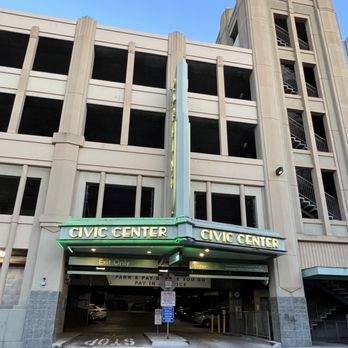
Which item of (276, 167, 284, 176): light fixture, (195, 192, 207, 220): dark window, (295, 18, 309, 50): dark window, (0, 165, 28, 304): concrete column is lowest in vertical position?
(0, 165, 28, 304): concrete column

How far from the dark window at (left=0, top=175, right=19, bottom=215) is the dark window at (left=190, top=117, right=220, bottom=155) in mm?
11630

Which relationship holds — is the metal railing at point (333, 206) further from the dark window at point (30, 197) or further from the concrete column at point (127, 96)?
the dark window at point (30, 197)

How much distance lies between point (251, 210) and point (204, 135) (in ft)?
23.2

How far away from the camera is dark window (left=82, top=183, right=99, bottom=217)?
1836 cm

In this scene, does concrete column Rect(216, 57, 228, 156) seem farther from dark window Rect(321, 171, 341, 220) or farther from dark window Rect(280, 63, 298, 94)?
dark window Rect(321, 171, 341, 220)

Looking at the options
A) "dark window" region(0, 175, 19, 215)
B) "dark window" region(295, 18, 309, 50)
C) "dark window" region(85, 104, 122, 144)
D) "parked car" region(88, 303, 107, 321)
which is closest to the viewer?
"dark window" region(0, 175, 19, 215)

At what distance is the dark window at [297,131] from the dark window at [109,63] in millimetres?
12273

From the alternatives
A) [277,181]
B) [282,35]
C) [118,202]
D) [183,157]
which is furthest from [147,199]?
[282,35]

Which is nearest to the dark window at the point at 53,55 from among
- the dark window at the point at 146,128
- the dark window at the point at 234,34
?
the dark window at the point at 146,128

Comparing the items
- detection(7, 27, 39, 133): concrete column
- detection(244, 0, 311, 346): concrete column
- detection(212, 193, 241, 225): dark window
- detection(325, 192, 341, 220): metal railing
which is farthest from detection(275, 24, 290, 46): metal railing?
detection(7, 27, 39, 133): concrete column

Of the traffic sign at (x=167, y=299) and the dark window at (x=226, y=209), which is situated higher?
the dark window at (x=226, y=209)

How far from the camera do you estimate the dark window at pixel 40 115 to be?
66.4 feet

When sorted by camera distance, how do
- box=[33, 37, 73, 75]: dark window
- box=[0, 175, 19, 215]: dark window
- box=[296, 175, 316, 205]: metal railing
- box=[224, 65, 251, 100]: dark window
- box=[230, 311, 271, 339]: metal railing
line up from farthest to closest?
box=[224, 65, 251, 100]: dark window → box=[33, 37, 73, 75]: dark window → box=[296, 175, 316, 205]: metal railing → box=[0, 175, 19, 215]: dark window → box=[230, 311, 271, 339]: metal railing

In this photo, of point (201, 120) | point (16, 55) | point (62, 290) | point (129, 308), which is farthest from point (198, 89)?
point (129, 308)
